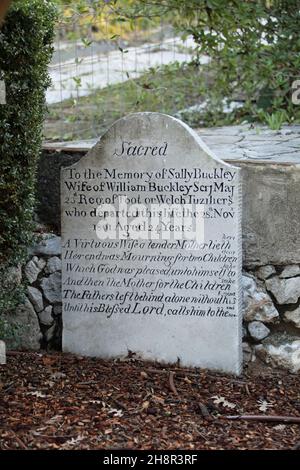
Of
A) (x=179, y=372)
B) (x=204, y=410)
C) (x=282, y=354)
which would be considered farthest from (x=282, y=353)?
(x=204, y=410)

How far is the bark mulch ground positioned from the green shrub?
528 millimetres

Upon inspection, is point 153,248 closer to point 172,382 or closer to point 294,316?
point 172,382

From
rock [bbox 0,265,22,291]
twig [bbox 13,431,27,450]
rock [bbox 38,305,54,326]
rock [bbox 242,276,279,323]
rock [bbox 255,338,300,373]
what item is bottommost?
twig [bbox 13,431,27,450]

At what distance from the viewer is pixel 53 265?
5.07 m

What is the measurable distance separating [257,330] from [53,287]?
123 centimetres

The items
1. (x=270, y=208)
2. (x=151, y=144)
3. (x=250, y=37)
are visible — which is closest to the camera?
(x=151, y=144)

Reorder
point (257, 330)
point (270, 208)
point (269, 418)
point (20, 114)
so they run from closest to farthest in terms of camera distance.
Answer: point (269, 418) < point (20, 114) < point (270, 208) < point (257, 330)

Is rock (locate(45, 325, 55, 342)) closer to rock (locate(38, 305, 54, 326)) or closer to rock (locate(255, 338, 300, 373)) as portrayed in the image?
rock (locate(38, 305, 54, 326))

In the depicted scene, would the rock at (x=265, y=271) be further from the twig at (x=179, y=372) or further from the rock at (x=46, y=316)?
the rock at (x=46, y=316)

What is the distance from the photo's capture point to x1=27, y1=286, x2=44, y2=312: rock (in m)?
5.01

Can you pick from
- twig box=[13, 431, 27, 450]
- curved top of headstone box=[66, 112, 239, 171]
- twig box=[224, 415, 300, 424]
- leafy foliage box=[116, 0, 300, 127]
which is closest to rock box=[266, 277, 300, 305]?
curved top of headstone box=[66, 112, 239, 171]

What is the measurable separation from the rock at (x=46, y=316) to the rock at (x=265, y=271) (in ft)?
4.09

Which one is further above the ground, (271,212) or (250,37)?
(250,37)

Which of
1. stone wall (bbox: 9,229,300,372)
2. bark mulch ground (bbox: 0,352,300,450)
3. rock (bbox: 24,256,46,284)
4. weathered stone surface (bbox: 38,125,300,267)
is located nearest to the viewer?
bark mulch ground (bbox: 0,352,300,450)
